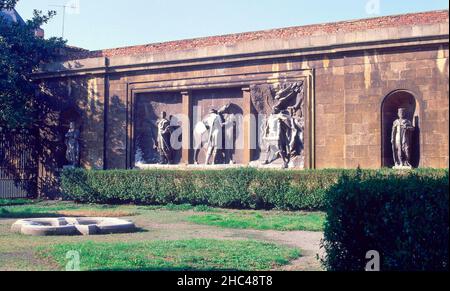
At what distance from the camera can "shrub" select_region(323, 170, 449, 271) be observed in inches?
218

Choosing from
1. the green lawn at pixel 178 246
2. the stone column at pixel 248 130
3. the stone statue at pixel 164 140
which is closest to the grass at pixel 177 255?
the green lawn at pixel 178 246

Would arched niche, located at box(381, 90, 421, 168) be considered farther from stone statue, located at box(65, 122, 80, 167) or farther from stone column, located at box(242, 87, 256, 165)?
stone statue, located at box(65, 122, 80, 167)

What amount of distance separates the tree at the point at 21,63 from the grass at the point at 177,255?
41.2 ft

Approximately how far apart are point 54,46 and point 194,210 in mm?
10118

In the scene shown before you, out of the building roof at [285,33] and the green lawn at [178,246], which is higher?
the building roof at [285,33]

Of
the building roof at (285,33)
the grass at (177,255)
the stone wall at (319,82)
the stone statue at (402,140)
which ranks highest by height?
the building roof at (285,33)

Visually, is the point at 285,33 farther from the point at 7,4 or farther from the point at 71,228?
the point at 71,228

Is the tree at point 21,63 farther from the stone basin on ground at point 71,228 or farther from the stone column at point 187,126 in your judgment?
the stone basin on ground at point 71,228

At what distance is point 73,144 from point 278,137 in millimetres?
8459

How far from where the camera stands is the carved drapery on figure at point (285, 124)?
1756cm

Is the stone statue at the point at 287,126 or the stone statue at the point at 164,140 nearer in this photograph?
the stone statue at the point at 287,126

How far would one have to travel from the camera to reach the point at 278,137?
17.7m

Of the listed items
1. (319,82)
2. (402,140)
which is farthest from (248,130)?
(402,140)
